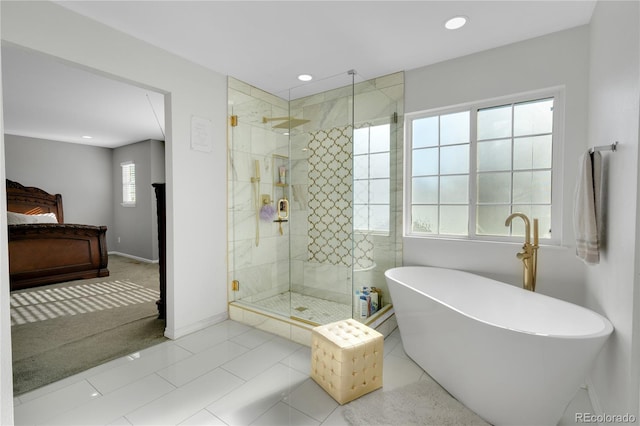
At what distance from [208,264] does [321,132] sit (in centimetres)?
181

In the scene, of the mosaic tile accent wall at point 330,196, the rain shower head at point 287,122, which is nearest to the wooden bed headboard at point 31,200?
the rain shower head at point 287,122

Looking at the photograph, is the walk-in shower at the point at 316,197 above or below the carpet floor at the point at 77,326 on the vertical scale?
above

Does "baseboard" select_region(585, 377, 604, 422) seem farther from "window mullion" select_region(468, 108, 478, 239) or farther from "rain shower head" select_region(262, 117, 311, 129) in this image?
"rain shower head" select_region(262, 117, 311, 129)

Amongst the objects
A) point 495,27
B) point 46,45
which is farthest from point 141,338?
point 495,27

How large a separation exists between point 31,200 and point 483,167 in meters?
8.03

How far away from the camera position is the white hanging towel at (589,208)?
174 centimetres

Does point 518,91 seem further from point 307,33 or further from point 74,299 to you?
point 74,299

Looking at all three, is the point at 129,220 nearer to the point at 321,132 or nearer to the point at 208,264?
the point at 208,264

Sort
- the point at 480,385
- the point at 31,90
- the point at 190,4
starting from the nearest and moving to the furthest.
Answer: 1. the point at 480,385
2. the point at 190,4
3. the point at 31,90

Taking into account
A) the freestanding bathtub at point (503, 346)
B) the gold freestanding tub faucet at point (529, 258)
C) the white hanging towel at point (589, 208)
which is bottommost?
the freestanding bathtub at point (503, 346)

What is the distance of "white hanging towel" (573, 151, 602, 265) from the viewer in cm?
174

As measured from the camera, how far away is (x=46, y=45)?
2008 mm

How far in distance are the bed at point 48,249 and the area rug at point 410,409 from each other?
526 cm

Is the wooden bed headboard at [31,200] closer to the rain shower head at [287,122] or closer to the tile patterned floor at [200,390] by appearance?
the tile patterned floor at [200,390]
